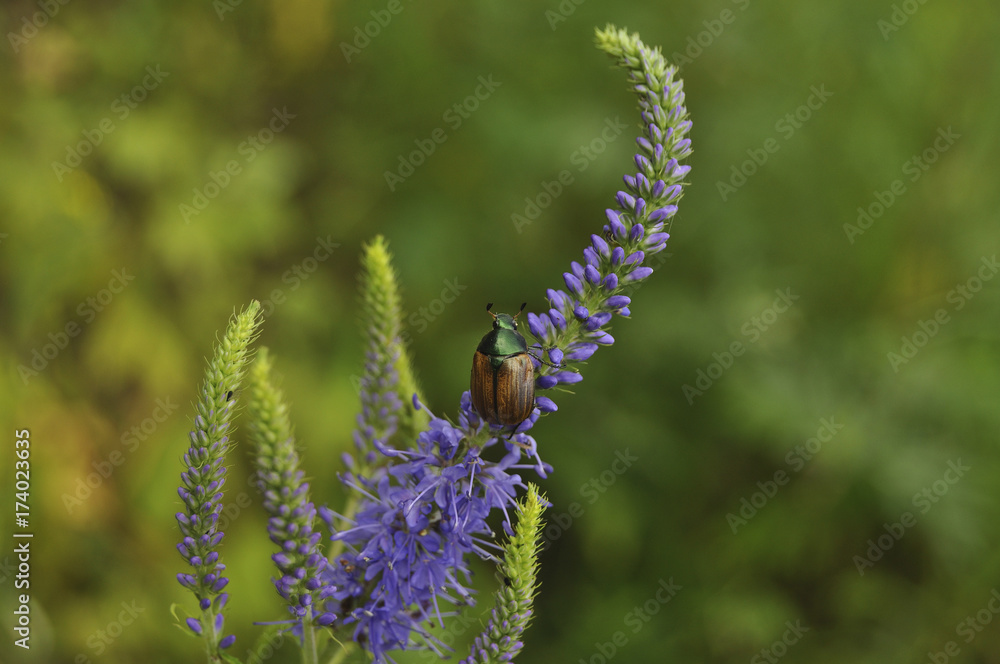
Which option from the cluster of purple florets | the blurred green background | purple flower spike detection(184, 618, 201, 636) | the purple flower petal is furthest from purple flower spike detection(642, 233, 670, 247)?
the blurred green background

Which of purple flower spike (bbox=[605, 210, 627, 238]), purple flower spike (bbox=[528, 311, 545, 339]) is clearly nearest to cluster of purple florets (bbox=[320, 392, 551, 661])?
purple flower spike (bbox=[528, 311, 545, 339])

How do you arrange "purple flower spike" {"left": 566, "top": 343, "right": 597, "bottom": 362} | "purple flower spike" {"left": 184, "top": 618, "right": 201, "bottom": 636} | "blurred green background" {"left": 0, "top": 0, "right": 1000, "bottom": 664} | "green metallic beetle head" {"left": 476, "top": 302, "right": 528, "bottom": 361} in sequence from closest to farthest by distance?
"purple flower spike" {"left": 184, "top": 618, "right": 201, "bottom": 636} → "purple flower spike" {"left": 566, "top": 343, "right": 597, "bottom": 362} → "green metallic beetle head" {"left": 476, "top": 302, "right": 528, "bottom": 361} → "blurred green background" {"left": 0, "top": 0, "right": 1000, "bottom": 664}

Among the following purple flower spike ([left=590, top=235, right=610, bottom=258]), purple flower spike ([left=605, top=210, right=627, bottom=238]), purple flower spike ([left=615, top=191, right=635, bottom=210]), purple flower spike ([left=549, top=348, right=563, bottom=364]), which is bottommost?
purple flower spike ([left=549, top=348, right=563, bottom=364])

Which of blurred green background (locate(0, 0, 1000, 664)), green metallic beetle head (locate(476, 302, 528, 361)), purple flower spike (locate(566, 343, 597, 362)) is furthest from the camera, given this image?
blurred green background (locate(0, 0, 1000, 664))

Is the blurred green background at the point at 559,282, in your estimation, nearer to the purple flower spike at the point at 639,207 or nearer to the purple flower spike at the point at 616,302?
the purple flower spike at the point at 616,302

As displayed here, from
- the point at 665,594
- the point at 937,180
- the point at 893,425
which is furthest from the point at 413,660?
the point at 937,180

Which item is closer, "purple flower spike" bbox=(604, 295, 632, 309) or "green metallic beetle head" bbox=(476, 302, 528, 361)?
"purple flower spike" bbox=(604, 295, 632, 309)

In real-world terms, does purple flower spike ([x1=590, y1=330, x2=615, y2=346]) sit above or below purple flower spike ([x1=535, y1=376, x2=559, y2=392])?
above

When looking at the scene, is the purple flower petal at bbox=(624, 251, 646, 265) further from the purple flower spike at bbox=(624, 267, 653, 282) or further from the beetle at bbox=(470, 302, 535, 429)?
the beetle at bbox=(470, 302, 535, 429)

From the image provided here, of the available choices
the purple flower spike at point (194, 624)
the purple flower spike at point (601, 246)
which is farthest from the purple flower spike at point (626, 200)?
the purple flower spike at point (194, 624)

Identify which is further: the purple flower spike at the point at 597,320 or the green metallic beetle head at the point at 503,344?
the green metallic beetle head at the point at 503,344
